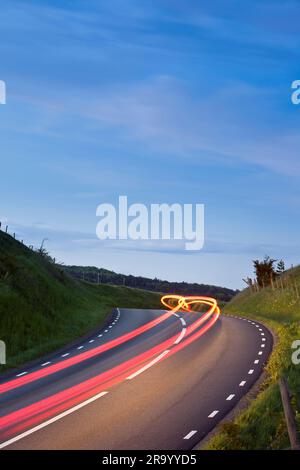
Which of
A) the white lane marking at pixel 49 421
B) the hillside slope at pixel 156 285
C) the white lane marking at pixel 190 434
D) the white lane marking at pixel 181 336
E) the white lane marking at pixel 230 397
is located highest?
the hillside slope at pixel 156 285

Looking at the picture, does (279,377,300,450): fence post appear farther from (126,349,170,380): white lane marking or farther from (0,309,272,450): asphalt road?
(126,349,170,380): white lane marking

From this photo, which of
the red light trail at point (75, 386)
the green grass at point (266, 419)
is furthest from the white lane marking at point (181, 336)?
the green grass at point (266, 419)

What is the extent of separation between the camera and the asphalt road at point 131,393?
528 inches

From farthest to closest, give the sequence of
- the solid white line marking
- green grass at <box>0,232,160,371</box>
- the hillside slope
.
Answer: the hillside slope
green grass at <box>0,232,160,371</box>
the solid white line marking

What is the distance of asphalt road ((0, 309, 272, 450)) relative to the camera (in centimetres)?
1342

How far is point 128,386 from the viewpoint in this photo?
1941 cm

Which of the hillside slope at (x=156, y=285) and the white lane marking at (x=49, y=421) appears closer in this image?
the white lane marking at (x=49, y=421)

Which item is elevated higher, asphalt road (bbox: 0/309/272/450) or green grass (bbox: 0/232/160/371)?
green grass (bbox: 0/232/160/371)

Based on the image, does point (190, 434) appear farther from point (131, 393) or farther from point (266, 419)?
point (131, 393)

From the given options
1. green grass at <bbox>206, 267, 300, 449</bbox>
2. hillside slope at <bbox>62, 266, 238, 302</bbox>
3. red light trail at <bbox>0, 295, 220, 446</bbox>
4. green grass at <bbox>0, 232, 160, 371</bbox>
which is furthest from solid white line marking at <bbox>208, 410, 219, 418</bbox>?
hillside slope at <bbox>62, 266, 238, 302</bbox>

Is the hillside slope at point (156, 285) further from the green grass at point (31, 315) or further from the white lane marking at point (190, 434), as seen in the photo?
the white lane marking at point (190, 434)

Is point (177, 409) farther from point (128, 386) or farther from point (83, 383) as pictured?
point (83, 383)
